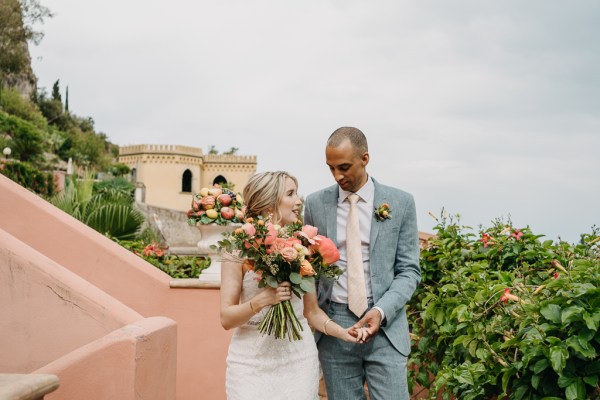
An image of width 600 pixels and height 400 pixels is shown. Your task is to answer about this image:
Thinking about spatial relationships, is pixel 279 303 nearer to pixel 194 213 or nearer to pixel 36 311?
pixel 36 311

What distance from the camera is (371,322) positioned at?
2789mm

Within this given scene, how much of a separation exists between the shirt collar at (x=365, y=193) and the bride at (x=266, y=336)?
0.31 meters

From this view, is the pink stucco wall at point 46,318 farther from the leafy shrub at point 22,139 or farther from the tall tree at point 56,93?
the tall tree at point 56,93

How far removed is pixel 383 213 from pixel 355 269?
31 cm

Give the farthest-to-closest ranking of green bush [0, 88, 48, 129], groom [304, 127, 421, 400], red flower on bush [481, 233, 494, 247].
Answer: green bush [0, 88, 48, 129] → red flower on bush [481, 233, 494, 247] → groom [304, 127, 421, 400]

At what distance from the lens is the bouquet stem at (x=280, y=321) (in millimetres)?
2721

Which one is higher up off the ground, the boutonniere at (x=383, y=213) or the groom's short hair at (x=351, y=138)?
the groom's short hair at (x=351, y=138)

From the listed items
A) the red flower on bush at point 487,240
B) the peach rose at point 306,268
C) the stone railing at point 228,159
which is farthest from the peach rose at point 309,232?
the stone railing at point 228,159

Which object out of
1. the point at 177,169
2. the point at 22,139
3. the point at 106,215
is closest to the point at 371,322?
the point at 106,215

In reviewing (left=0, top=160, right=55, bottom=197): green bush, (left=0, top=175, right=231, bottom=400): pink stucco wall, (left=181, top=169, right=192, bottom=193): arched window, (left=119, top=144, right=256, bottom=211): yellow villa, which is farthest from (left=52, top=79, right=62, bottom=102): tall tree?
(left=0, top=175, right=231, bottom=400): pink stucco wall

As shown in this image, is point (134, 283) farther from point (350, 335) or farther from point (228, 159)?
point (228, 159)

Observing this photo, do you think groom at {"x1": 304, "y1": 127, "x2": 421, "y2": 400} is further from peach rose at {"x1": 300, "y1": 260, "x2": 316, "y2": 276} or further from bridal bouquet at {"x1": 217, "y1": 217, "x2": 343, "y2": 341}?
peach rose at {"x1": 300, "y1": 260, "x2": 316, "y2": 276}

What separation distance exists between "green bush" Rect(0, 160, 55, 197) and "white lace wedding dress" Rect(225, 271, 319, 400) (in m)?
12.9

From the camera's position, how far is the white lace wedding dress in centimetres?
277
